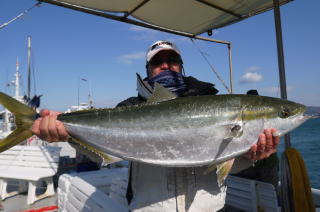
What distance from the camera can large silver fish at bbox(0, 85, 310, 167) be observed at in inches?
90.9

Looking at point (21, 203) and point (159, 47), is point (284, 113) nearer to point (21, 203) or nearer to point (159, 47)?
point (159, 47)

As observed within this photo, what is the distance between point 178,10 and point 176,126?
3027 mm

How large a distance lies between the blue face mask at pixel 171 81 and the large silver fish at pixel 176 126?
0.50m

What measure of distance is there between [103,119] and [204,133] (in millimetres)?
1031

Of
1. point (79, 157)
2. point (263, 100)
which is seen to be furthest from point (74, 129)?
point (79, 157)

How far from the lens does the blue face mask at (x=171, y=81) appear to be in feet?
9.82

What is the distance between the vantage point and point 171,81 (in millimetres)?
3008

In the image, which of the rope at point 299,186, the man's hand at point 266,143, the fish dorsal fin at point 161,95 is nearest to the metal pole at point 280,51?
the rope at point 299,186

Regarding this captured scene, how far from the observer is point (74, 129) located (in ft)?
8.34

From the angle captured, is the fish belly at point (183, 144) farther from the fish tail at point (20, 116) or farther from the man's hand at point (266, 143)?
the fish tail at point (20, 116)

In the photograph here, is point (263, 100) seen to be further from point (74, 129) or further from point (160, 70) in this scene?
point (74, 129)

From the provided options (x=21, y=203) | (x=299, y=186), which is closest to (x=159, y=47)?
(x=299, y=186)

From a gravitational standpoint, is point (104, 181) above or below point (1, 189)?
above

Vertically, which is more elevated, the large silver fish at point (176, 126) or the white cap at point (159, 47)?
the white cap at point (159, 47)
